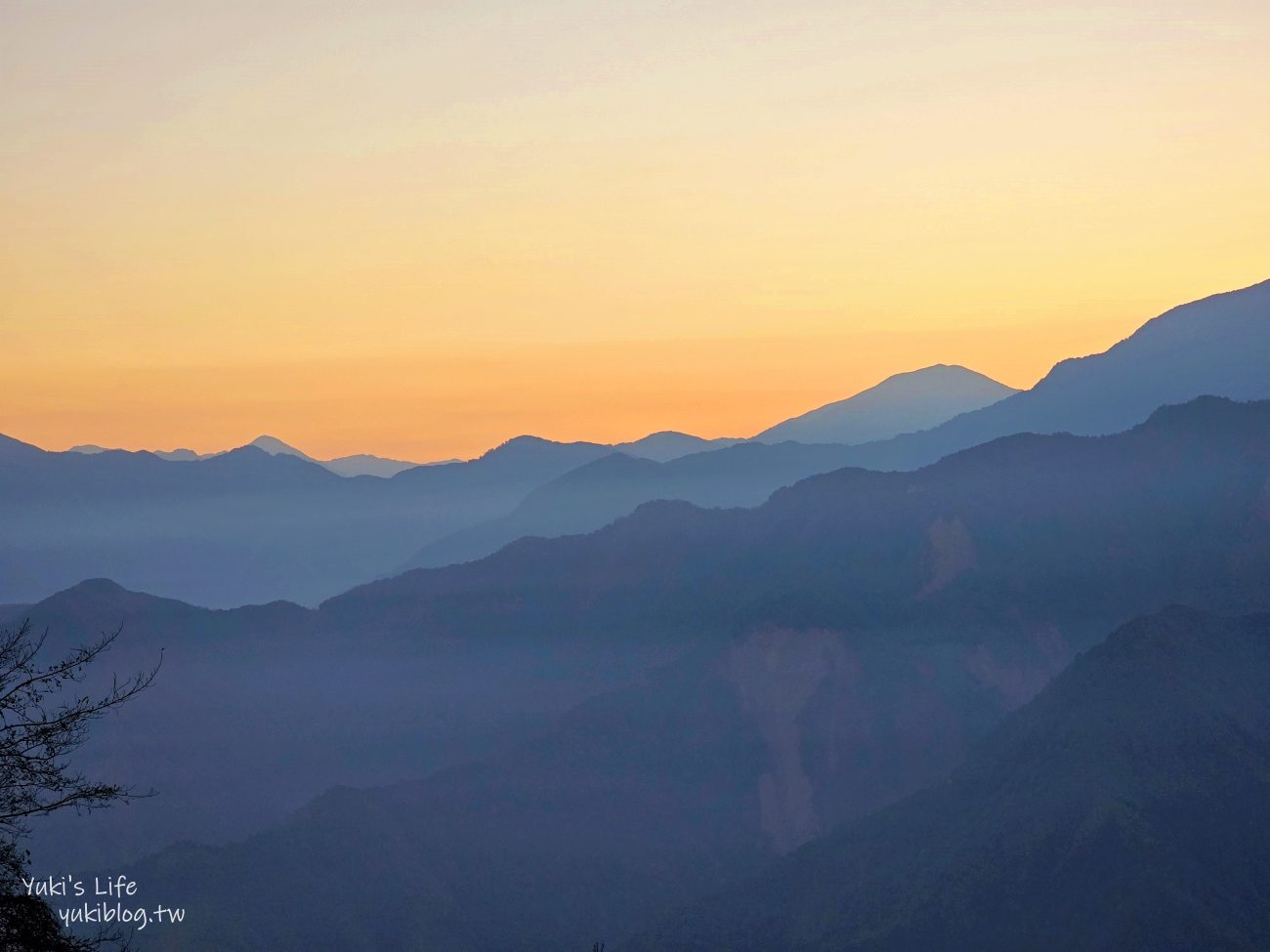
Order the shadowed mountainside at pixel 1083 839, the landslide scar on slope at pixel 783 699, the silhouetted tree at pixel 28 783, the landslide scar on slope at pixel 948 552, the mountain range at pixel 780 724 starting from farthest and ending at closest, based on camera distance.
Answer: the landslide scar on slope at pixel 948 552, the landslide scar on slope at pixel 783 699, the mountain range at pixel 780 724, the shadowed mountainside at pixel 1083 839, the silhouetted tree at pixel 28 783

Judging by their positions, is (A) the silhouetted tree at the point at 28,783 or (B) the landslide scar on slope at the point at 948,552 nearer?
(A) the silhouetted tree at the point at 28,783

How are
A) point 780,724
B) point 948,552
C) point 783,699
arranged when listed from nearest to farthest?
point 780,724
point 783,699
point 948,552

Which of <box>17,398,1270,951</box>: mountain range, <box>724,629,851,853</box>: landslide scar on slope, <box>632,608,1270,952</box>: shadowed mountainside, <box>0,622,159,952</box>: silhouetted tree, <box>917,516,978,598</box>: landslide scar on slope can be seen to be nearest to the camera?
<box>0,622,159,952</box>: silhouetted tree

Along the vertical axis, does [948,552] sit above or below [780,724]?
above

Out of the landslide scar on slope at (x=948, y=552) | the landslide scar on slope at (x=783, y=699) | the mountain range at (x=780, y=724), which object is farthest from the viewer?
the landslide scar on slope at (x=948, y=552)

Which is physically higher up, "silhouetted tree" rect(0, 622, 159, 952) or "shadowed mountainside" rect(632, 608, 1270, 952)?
"silhouetted tree" rect(0, 622, 159, 952)

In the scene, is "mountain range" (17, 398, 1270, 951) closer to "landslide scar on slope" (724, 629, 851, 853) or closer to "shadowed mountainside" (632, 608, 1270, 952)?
"landslide scar on slope" (724, 629, 851, 853)

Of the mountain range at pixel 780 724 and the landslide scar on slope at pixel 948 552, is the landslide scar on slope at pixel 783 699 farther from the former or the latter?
the landslide scar on slope at pixel 948 552

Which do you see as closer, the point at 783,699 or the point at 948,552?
the point at 783,699

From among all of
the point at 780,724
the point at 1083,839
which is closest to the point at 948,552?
the point at 780,724

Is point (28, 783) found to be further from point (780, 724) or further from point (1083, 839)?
point (780, 724)

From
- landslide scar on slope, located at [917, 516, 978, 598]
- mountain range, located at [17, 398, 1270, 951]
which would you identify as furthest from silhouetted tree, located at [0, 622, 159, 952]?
landslide scar on slope, located at [917, 516, 978, 598]

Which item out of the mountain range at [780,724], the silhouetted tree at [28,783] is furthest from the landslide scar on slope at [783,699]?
the silhouetted tree at [28,783]

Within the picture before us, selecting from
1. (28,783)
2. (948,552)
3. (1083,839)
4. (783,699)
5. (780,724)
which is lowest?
(1083,839)
